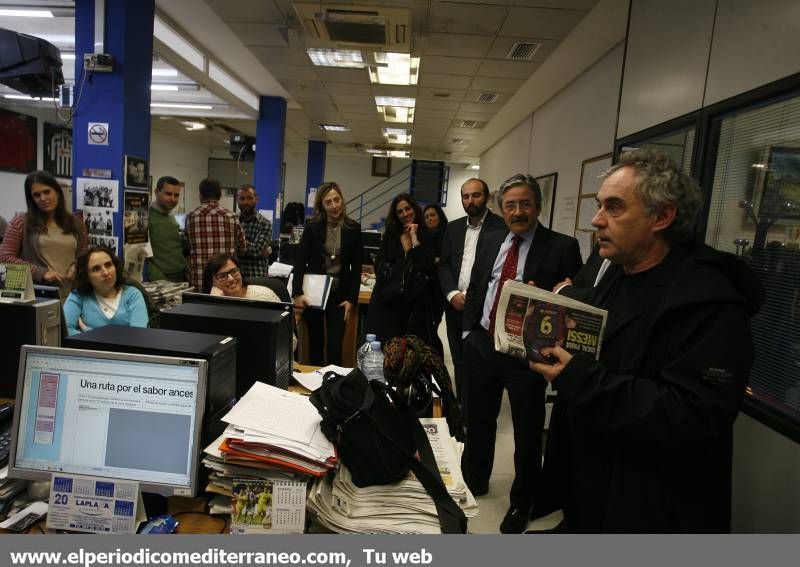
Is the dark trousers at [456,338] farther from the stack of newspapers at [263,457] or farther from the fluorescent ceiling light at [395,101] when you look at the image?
the fluorescent ceiling light at [395,101]

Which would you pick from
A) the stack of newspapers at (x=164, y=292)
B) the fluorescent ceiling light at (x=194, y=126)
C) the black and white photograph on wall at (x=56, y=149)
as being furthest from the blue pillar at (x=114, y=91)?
the black and white photograph on wall at (x=56, y=149)

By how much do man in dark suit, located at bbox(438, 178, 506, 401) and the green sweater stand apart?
2.20 m

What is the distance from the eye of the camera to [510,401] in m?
2.34

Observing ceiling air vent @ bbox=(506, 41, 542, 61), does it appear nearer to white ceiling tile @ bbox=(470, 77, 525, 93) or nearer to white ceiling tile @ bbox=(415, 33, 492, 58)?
white ceiling tile @ bbox=(415, 33, 492, 58)

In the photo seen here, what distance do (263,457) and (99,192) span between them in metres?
3.11

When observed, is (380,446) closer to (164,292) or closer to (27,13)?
(164,292)

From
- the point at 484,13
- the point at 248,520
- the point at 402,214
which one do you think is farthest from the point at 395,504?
the point at 484,13

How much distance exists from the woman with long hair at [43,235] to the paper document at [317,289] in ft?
4.62

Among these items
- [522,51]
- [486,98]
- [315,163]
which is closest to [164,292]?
[522,51]

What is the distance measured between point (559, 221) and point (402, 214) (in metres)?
2.62

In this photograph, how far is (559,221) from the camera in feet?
17.8

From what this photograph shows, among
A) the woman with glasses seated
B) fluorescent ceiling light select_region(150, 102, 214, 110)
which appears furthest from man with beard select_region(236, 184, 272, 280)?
fluorescent ceiling light select_region(150, 102, 214, 110)

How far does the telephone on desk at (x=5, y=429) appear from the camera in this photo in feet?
4.13

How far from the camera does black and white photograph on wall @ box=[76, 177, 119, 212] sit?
11.0 feet
